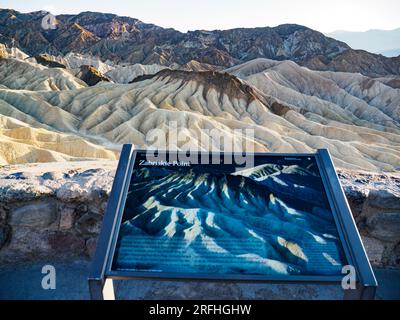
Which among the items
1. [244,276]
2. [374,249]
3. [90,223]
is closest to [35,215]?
[90,223]

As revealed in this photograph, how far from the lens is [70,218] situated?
163 inches

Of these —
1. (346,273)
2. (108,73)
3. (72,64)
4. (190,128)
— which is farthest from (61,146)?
(72,64)

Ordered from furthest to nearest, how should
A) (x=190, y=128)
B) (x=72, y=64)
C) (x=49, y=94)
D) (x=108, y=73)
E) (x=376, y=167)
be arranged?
1. (x=72, y=64)
2. (x=108, y=73)
3. (x=49, y=94)
4. (x=190, y=128)
5. (x=376, y=167)

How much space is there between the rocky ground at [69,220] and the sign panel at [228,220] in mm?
1116

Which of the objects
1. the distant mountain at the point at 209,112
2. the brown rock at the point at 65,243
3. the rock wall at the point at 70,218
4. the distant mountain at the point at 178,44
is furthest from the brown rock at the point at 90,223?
the distant mountain at the point at 178,44

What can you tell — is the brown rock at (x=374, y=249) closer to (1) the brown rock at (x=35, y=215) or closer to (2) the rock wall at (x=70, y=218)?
(2) the rock wall at (x=70, y=218)

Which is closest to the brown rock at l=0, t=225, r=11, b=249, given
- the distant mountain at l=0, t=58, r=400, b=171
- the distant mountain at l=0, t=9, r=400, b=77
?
the distant mountain at l=0, t=58, r=400, b=171

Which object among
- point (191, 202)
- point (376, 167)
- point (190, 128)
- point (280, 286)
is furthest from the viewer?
point (190, 128)

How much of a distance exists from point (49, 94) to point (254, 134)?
23756mm

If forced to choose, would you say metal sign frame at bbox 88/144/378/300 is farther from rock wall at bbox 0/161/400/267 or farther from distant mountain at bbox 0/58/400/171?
distant mountain at bbox 0/58/400/171

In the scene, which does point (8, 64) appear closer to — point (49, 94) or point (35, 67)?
point (35, 67)

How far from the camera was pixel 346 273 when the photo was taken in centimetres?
267

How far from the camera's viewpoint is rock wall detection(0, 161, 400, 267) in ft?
13.2

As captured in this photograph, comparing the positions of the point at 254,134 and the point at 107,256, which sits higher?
the point at 107,256
